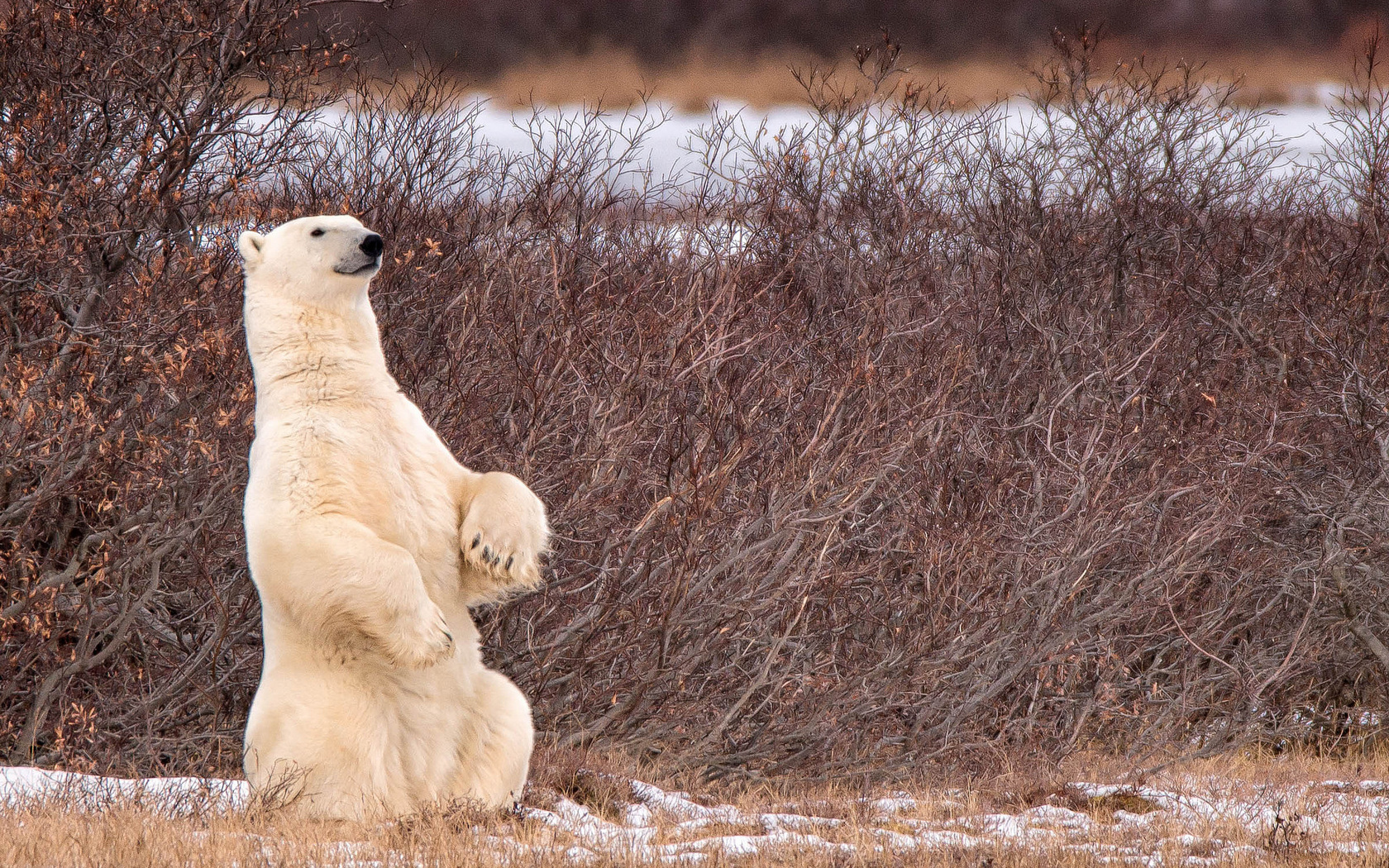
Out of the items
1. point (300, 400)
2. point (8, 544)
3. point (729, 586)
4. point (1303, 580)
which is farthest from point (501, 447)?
point (1303, 580)

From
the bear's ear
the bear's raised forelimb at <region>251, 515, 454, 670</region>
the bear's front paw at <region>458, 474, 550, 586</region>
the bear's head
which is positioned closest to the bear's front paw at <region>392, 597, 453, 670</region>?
the bear's raised forelimb at <region>251, 515, 454, 670</region>

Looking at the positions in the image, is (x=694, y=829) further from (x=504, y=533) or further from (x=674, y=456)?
(x=674, y=456)

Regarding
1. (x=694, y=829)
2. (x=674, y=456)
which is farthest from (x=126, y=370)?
(x=694, y=829)

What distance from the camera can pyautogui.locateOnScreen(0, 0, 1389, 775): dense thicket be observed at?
6.52 metres

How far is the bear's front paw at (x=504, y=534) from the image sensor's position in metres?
3.88

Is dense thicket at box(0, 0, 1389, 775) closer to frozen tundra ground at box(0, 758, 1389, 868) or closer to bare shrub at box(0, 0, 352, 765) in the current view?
bare shrub at box(0, 0, 352, 765)

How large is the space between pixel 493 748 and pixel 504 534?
26.8 inches

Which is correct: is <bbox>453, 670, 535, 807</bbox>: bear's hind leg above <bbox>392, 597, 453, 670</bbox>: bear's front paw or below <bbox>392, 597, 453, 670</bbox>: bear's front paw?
below

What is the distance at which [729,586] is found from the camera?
7.50 m

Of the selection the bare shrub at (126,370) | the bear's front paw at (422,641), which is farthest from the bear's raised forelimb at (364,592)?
the bare shrub at (126,370)

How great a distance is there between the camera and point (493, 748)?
157 inches

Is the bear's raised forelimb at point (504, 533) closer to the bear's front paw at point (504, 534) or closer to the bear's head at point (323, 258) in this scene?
the bear's front paw at point (504, 534)

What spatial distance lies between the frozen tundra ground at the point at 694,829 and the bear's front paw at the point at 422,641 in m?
0.44

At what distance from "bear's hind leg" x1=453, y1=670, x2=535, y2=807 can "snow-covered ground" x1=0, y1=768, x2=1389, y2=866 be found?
135mm
